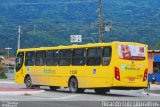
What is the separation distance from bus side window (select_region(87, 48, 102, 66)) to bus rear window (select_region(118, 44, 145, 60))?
128cm

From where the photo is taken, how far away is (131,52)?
2833cm

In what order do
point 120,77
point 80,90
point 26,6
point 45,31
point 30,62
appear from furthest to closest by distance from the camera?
point 26,6 → point 45,31 → point 30,62 → point 80,90 → point 120,77

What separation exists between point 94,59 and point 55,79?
4219 mm

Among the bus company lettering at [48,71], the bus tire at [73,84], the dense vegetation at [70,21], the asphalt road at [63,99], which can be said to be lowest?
the asphalt road at [63,99]

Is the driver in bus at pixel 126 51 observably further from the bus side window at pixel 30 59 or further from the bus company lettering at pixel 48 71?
the bus side window at pixel 30 59

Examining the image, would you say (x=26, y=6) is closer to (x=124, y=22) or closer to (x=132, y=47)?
(x=124, y=22)

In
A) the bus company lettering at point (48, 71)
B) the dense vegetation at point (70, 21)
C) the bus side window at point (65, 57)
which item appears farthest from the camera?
the dense vegetation at point (70, 21)

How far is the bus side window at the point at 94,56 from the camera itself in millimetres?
28625

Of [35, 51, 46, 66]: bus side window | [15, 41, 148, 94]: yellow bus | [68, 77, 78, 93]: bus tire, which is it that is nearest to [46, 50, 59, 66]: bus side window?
[15, 41, 148, 94]: yellow bus

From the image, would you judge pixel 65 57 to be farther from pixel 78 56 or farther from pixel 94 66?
pixel 94 66

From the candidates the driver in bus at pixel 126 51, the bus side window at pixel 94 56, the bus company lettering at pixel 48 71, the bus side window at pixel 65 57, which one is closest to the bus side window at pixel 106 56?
the bus side window at pixel 94 56

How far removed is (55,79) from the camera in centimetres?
3222

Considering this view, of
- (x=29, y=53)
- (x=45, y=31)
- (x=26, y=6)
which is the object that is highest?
(x=26, y=6)

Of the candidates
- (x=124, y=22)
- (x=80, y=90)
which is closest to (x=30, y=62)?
(x=80, y=90)
